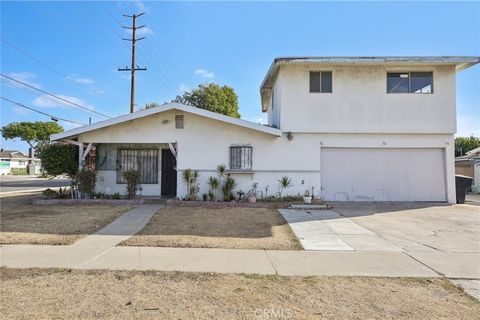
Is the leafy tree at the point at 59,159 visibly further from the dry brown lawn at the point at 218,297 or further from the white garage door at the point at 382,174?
the white garage door at the point at 382,174

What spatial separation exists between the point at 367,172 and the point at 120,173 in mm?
10590

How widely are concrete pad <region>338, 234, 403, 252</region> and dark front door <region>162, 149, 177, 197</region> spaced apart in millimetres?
8946

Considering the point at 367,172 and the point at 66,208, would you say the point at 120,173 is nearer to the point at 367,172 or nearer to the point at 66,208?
the point at 66,208

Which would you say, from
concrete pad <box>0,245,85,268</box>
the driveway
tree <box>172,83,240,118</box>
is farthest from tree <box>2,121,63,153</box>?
concrete pad <box>0,245,85,268</box>

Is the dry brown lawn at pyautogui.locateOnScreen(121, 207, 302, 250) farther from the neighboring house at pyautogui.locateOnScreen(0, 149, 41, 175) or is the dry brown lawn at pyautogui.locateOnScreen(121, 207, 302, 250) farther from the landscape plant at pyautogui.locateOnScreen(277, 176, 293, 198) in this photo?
the neighboring house at pyautogui.locateOnScreen(0, 149, 41, 175)

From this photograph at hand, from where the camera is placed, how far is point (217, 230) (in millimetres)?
7859

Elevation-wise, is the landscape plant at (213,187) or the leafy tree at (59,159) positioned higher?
the leafy tree at (59,159)

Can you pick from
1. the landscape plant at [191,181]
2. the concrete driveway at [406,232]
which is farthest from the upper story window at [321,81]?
the landscape plant at [191,181]

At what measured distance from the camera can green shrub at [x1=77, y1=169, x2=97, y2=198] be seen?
12422 mm

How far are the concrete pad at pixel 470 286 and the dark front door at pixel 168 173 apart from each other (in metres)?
11.7

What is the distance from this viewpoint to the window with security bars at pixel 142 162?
47.2 ft

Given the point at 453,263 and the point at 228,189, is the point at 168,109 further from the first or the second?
the point at 453,263

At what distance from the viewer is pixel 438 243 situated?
22.7ft

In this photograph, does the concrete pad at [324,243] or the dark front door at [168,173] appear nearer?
the concrete pad at [324,243]
